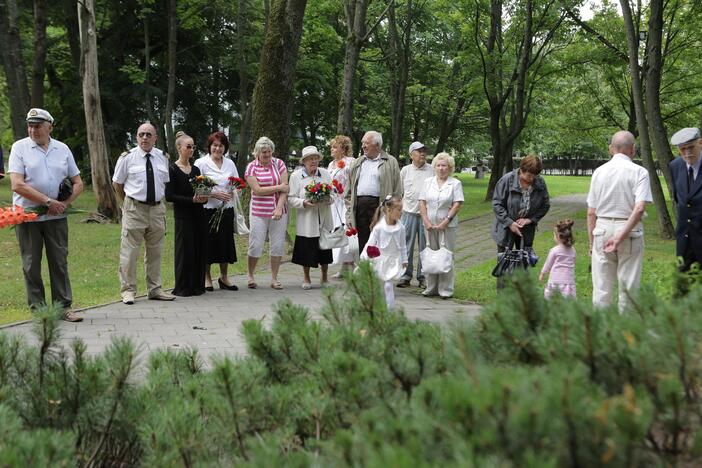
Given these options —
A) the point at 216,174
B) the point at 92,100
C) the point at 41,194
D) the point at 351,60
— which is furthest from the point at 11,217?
the point at 92,100

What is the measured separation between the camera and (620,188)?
7.44 meters

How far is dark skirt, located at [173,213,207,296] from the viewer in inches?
406

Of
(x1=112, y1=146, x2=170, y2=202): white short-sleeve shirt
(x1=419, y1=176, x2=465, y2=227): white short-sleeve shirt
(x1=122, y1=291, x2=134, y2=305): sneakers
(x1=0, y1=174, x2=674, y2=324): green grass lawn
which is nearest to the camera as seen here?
(x1=112, y1=146, x2=170, y2=202): white short-sleeve shirt

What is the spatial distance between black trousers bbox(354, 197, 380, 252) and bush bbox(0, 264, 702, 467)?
7.69 m

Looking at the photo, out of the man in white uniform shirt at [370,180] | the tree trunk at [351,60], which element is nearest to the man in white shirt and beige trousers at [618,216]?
the man in white uniform shirt at [370,180]

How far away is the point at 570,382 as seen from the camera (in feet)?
5.71

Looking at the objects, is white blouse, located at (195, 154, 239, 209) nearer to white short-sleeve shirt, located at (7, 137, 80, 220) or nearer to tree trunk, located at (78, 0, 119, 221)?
white short-sleeve shirt, located at (7, 137, 80, 220)

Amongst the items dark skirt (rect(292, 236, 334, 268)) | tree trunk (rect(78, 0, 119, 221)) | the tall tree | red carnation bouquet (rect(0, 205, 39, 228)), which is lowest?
dark skirt (rect(292, 236, 334, 268))

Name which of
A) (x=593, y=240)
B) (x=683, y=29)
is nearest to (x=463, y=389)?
(x=593, y=240)

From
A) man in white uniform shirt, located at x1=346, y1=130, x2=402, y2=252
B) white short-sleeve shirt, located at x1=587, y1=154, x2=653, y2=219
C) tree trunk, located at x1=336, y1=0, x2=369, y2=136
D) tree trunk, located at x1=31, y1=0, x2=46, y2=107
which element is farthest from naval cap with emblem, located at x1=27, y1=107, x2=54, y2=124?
tree trunk, located at x1=31, y1=0, x2=46, y2=107

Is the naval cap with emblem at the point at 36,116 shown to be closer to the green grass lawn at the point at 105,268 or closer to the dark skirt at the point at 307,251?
the green grass lawn at the point at 105,268

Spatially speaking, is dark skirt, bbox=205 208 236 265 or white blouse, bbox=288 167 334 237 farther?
white blouse, bbox=288 167 334 237

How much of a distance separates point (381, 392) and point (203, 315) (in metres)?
6.76

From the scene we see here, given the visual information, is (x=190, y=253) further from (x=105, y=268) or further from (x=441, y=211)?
(x=105, y=268)
